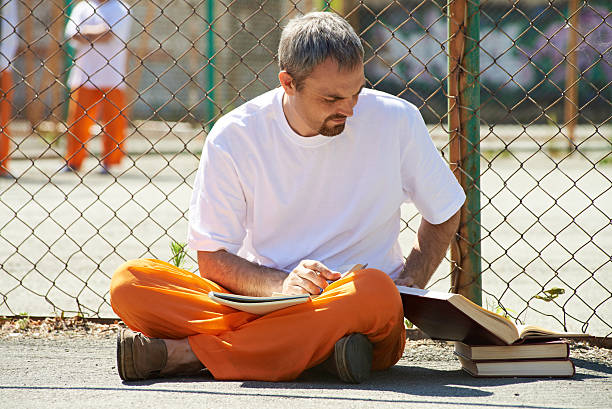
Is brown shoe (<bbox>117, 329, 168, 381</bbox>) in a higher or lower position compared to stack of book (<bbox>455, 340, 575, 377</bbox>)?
lower

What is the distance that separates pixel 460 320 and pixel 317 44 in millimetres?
958

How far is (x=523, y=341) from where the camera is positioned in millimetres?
2680

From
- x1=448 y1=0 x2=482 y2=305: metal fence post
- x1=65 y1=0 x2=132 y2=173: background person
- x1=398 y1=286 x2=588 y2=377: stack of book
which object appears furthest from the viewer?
x1=65 y1=0 x2=132 y2=173: background person

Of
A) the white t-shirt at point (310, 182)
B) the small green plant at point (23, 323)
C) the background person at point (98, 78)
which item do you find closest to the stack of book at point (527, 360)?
the white t-shirt at point (310, 182)

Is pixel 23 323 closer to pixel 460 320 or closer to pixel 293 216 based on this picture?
pixel 293 216

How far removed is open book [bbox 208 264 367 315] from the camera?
8.11ft

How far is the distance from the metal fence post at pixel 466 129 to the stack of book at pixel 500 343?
23.8 inches

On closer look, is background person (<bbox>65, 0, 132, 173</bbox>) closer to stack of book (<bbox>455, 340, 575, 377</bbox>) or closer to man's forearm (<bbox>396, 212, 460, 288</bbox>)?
man's forearm (<bbox>396, 212, 460, 288</bbox>)

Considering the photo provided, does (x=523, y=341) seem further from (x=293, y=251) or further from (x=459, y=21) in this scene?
(x=459, y=21)

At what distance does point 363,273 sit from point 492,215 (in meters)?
4.07

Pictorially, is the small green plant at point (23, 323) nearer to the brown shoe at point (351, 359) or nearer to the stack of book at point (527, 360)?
the brown shoe at point (351, 359)

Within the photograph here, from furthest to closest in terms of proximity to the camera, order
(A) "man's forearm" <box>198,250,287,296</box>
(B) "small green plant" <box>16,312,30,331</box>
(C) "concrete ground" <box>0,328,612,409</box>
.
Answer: (B) "small green plant" <box>16,312,30,331</box>, (A) "man's forearm" <box>198,250,287,296</box>, (C) "concrete ground" <box>0,328,612,409</box>

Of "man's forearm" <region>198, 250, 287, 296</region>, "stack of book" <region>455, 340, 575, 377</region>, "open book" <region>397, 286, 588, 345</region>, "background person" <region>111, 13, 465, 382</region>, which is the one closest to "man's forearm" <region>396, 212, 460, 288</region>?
"background person" <region>111, 13, 465, 382</region>

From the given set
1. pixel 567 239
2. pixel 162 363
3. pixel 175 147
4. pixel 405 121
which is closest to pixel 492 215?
pixel 567 239
